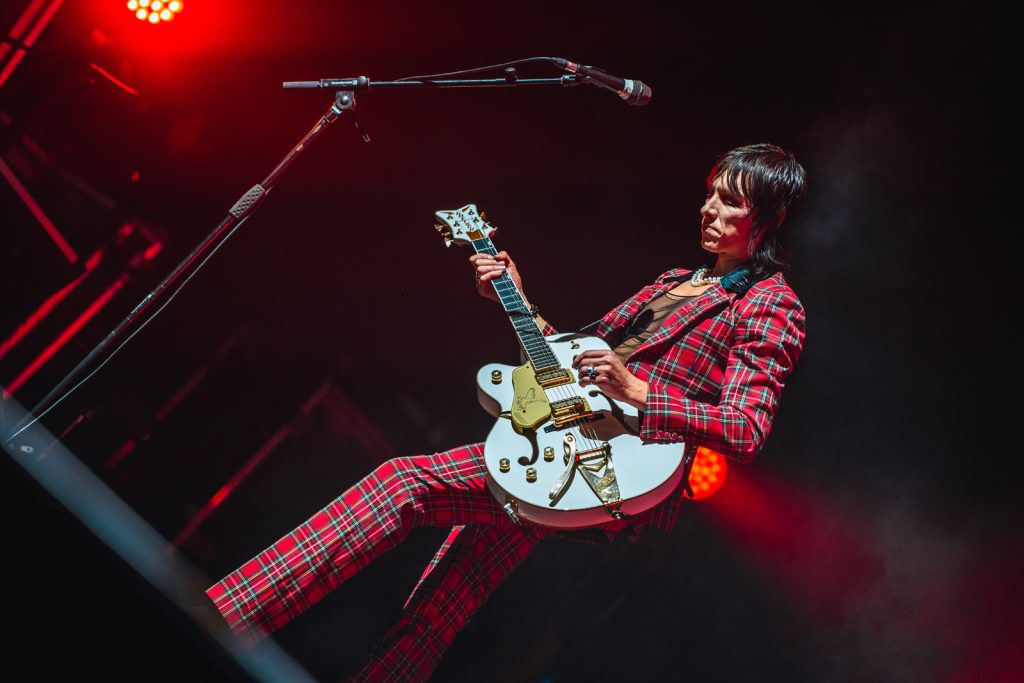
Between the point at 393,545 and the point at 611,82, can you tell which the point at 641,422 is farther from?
the point at 611,82

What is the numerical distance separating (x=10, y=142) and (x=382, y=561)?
2.28 metres

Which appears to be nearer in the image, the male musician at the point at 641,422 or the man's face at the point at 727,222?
the male musician at the point at 641,422

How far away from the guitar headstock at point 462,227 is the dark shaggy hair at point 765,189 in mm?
799

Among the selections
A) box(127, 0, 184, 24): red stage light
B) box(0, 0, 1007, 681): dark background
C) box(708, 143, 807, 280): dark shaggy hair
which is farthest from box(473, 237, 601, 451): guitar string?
box(127, 0, 184, 24): red stage light

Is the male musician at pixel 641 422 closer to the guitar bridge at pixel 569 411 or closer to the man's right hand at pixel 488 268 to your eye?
the man's right hand at pixel 488 268

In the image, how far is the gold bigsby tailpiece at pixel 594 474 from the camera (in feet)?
6.72

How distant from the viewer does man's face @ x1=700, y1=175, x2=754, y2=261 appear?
2.50m

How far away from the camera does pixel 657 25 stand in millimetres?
3334

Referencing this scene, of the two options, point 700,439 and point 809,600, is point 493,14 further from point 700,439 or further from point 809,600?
point 809,600

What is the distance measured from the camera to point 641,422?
2.10 metres

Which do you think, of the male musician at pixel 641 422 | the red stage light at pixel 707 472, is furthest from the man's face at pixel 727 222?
the red stage light at pixel 707 472

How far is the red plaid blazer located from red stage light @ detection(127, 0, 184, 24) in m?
2.04

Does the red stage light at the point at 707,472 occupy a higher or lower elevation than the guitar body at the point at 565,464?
lower

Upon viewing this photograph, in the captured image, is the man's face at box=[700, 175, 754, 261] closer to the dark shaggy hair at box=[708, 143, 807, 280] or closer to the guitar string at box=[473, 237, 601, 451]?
the dark shaggy hair at box=[708, 143, 807, 280]
